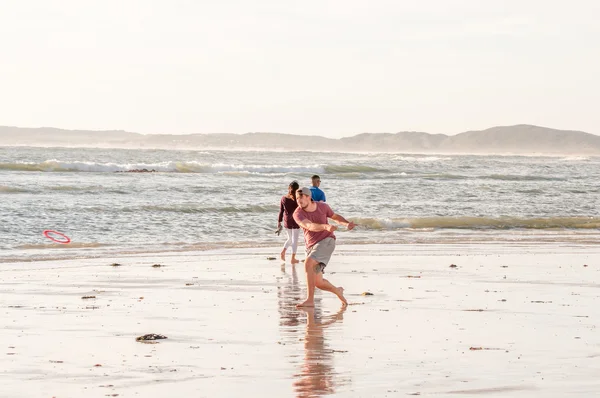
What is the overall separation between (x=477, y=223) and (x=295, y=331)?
19183 millimetres

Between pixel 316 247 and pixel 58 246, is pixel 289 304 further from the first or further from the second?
pixel 58 246

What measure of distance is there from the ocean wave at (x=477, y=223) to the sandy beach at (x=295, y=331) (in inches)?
427

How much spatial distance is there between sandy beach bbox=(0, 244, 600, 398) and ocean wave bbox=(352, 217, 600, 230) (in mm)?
10845

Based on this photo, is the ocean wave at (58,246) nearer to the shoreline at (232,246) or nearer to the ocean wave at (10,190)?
the shoreline at (232,246)

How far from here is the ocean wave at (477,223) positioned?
26.9 m

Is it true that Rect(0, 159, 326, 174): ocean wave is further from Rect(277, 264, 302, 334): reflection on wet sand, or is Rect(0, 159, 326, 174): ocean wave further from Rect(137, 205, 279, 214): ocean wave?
Rect(277, 264, 302, 334): reflection on wet sand

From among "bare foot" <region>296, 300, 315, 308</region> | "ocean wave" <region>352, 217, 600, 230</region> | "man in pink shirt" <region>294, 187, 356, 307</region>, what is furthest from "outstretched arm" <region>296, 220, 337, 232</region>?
"ocean wave" <region>352, 217, 600, 230</region>

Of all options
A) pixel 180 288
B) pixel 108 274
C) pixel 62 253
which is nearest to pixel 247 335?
pixel 180 288

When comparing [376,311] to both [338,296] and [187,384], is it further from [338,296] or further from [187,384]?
[187,384]

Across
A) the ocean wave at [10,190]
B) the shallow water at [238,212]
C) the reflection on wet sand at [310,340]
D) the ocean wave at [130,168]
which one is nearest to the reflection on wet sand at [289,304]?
the reflection on wet sand at [310,340]

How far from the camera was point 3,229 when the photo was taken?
22.0m

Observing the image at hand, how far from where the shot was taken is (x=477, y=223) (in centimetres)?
2792

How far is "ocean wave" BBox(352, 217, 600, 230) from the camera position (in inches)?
1058

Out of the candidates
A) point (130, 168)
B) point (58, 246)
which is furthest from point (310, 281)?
point (130, 168)
